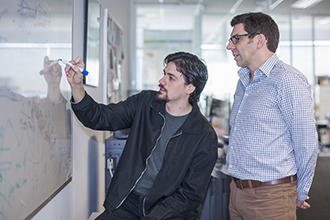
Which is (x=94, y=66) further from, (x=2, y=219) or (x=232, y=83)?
(x=232, y=83)

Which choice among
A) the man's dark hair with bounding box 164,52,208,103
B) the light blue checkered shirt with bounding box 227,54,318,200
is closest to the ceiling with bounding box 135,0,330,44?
the man's dark hair with bounding box 164,52,208,103

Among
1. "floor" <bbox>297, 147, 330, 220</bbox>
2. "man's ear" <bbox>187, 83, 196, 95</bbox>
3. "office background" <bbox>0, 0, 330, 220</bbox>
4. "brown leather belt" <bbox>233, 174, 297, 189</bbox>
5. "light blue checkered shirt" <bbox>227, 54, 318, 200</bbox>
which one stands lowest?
"floor" <bbox>297, 147, 330, 220</bbox>

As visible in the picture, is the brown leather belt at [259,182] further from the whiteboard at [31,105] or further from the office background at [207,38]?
the office background at [207,38]

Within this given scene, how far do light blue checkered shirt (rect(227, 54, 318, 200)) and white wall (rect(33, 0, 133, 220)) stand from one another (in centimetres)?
91

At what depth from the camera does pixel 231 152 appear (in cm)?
162

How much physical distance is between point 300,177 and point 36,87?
4.02ft

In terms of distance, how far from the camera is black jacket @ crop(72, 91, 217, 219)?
1598mm

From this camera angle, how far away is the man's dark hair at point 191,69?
71.2 inches

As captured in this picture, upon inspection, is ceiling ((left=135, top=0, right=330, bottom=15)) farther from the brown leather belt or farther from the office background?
the brown leather belt

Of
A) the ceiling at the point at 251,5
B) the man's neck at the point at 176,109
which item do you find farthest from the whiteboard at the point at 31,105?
the ceiling at the point at 251,5

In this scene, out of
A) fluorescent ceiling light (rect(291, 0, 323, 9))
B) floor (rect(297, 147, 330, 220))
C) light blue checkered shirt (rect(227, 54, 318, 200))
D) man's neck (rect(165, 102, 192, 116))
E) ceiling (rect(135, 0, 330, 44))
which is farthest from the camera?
ceiling (rect(135, 0, 330, 44))

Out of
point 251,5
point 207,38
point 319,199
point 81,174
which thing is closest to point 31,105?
point 81,174

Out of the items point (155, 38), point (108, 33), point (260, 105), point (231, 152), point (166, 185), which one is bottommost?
point (166, 185)

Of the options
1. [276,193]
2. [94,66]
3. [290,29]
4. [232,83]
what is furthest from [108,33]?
[290,29]
